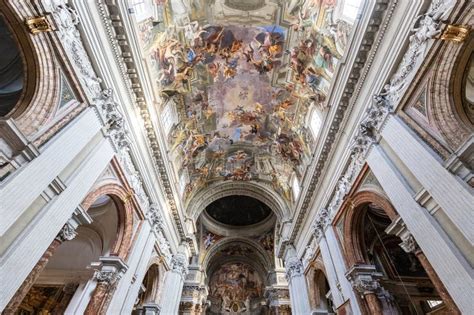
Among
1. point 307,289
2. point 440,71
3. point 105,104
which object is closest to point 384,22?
point 440,71

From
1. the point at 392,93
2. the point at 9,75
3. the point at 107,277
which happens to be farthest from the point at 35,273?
the point at 392,93

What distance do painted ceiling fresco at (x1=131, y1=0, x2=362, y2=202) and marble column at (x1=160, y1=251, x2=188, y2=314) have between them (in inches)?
168

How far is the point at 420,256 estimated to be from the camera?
5820 mm

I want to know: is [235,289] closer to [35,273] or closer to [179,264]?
[179,264]

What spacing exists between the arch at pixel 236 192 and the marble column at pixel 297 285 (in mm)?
3322

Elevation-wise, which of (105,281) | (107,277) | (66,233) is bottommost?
(66,233)

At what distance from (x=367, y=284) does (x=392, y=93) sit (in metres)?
5.90

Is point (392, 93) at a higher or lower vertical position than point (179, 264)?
lower

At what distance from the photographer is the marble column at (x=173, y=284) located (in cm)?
1298

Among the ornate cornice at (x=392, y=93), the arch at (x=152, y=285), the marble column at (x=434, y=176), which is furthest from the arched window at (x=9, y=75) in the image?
the marble column at (x=434, y=176)

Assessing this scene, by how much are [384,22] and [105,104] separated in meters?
8.15

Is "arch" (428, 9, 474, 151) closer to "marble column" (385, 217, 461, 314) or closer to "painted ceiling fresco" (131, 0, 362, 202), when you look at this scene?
"marble column" (385, 217, 461, 314)

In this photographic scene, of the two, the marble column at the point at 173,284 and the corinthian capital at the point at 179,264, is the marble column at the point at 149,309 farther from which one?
the corinthian capital at the point at 179,264

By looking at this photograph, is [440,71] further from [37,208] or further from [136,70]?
[37,208]
